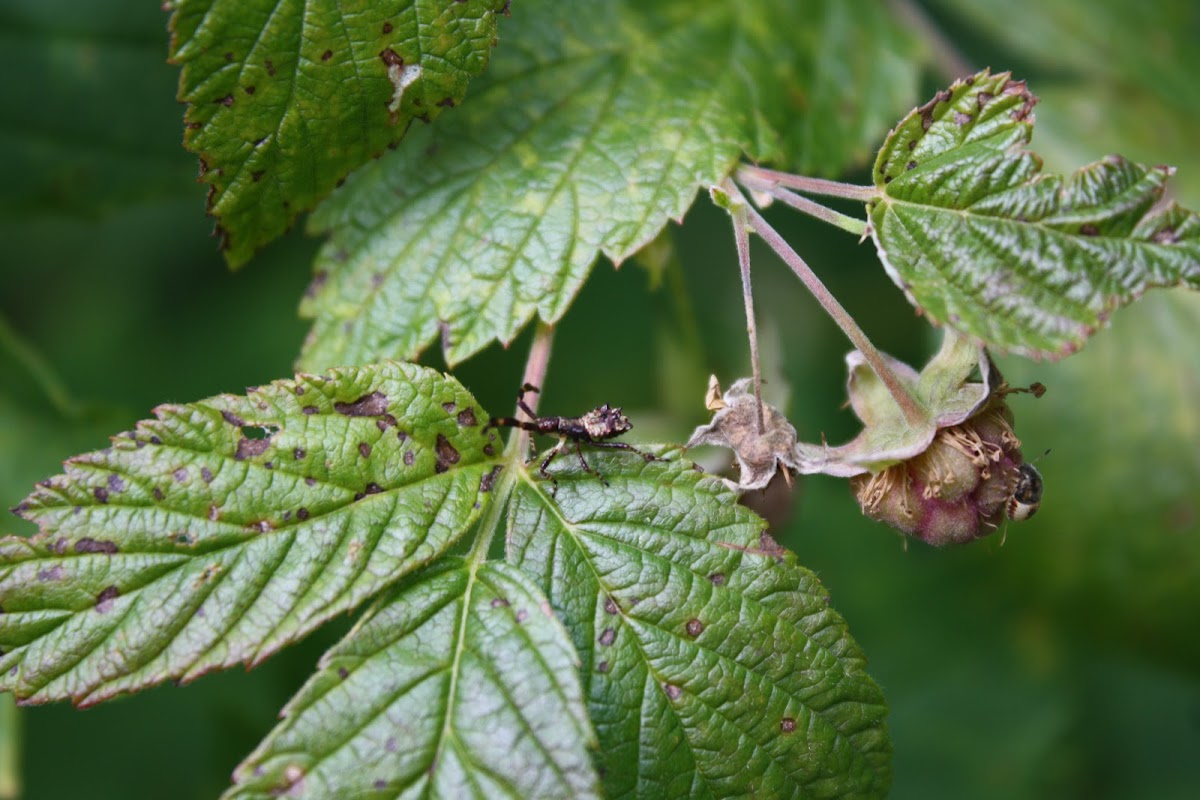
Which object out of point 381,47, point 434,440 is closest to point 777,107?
point 381,47

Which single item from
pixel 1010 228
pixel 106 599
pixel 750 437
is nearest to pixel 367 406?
pixel 106 599

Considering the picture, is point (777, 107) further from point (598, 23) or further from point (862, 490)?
point (862, 490)

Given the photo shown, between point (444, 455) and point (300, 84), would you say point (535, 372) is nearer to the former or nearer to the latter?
point (444, 455)

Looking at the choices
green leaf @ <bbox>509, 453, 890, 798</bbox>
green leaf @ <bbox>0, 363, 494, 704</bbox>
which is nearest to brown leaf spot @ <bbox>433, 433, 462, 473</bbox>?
green leaf @ <bbox>0, 363, 494, 704</bbox>

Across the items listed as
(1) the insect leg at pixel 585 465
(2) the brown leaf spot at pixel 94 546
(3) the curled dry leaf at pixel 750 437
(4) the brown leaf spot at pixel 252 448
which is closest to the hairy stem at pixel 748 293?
(3) the curled dry leaf at pixel 750 437

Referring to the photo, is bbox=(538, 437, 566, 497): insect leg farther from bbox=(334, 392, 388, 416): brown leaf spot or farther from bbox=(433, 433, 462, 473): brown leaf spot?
bbox=(334, 392, 388, 416): brown leaf spot
